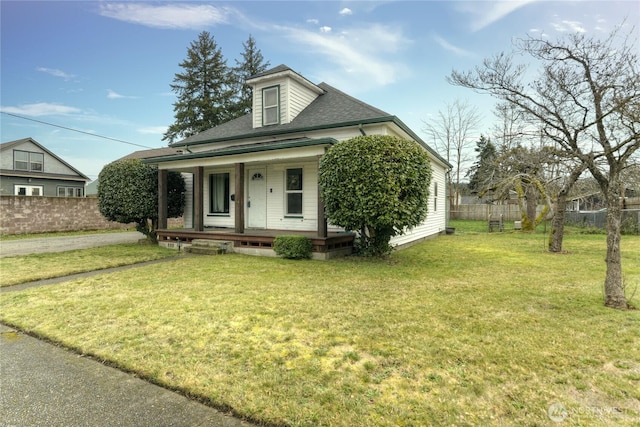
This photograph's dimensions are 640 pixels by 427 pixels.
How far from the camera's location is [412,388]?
2473mm

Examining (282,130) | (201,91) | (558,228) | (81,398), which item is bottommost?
(81,398)

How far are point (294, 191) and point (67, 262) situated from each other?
20.7 feet

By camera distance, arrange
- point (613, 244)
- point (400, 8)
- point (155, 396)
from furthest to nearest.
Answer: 1. point (400, 8)
2. point (613, 244)
3. point (155, 396)

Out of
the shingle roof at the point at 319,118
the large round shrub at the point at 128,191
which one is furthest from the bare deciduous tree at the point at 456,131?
the large round shrub at the point at 128,191

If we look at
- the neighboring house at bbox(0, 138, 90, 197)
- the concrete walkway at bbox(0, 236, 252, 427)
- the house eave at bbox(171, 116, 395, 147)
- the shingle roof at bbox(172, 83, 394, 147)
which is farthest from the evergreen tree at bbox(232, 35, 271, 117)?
the concrete walkway at bbox(0, 236, 252, 427)

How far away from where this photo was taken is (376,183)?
7176 mm

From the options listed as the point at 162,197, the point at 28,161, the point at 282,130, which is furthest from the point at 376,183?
the point at 28,161

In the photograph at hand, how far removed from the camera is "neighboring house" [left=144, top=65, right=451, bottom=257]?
9.26 meters

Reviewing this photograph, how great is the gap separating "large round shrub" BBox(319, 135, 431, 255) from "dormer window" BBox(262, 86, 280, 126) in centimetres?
466

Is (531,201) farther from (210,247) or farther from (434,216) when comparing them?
(210,247)

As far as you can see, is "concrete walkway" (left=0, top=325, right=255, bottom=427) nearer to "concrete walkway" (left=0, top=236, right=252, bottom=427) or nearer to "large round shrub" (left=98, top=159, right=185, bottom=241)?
"concrete walkway" (left=0, top=236, right=252, bottom=427)

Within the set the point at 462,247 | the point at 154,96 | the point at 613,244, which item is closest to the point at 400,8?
the point at 462,247

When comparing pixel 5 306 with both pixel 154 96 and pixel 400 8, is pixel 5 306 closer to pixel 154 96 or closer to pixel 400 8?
pixel 400 8

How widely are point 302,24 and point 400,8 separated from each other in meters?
3.81
